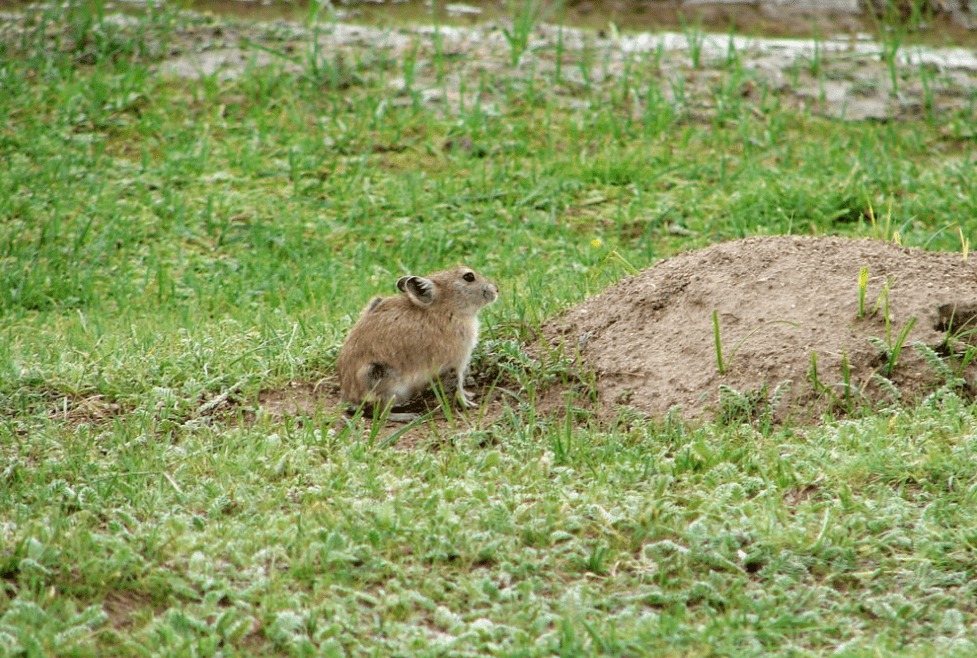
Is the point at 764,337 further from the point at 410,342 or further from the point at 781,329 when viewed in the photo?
the point at 410,342

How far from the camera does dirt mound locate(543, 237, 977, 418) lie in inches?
222

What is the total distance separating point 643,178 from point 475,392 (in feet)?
13.4

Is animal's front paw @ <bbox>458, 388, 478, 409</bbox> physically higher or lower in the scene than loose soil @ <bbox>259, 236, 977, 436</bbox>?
lower

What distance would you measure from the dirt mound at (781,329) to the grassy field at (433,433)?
0.24 meters

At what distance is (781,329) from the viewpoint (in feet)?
19.4

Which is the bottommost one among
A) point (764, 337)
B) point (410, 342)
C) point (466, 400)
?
point (466, 400)

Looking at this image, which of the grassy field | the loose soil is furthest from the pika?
the grassy field

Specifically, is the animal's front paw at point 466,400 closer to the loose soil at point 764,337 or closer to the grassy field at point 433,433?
the loose soil at point 764,337

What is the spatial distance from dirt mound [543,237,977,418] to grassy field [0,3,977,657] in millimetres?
239

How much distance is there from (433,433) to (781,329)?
1732 millimetres

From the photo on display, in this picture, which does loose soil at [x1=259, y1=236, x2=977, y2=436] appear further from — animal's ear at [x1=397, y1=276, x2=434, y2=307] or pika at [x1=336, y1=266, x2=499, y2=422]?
animal's ear at [x1=397, y1=276, x2=434, y2=307]

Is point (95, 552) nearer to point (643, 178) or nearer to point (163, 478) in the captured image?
point (163, 478)


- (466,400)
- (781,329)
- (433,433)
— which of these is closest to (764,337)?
(781,329)

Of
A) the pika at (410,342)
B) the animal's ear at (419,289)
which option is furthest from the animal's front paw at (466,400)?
the animal's ear at (419,289)
